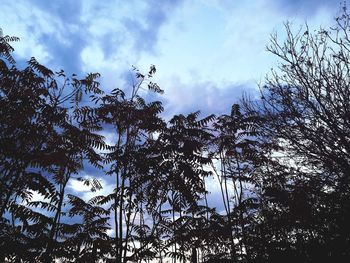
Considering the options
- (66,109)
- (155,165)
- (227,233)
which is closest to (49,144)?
(66,109)

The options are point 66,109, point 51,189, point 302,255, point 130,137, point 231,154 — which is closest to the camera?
point 51,189

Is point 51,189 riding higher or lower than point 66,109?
lower

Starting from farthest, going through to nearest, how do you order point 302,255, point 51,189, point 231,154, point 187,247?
point 231,154
point 187,247
point 302,255
point 51,189

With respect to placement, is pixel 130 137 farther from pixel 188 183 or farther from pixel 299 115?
pixel 299 115

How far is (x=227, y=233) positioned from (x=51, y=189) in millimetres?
5930

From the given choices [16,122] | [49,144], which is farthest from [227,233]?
[16,122]

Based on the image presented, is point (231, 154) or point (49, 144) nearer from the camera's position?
point (49, 144)

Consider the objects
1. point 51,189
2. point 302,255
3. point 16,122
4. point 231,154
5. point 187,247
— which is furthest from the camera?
point 231,154

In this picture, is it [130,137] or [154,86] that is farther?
[154,86]

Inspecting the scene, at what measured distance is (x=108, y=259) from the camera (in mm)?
7035

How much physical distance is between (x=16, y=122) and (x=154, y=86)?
411cm

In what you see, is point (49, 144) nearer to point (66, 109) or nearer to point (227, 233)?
point (66, 109)

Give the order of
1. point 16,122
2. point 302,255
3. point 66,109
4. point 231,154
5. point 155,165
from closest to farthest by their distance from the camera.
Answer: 1. point 16,122
2. point 155,165
3. point 66,109
4. point 302,255
5. point 231,154

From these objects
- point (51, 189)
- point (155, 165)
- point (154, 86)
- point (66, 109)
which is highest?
point (154, 86)
